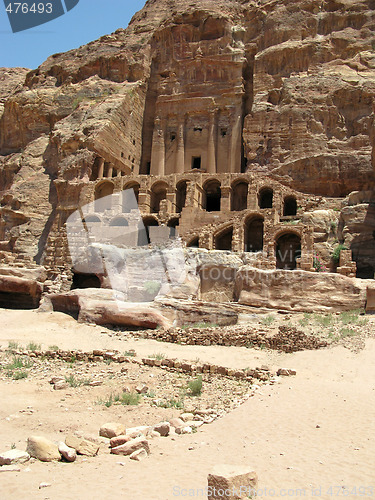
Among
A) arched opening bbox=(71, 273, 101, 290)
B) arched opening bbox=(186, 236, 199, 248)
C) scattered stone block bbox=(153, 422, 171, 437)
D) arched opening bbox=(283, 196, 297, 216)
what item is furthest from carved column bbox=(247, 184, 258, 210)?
scattered stone block bbox=(153, 422, 171, 437)

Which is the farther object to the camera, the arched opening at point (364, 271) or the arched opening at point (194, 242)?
the arched opening at point (194, 242)

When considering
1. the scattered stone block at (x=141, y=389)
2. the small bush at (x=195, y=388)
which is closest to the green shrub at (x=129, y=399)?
the scattered stone block at (x=141, y=389)

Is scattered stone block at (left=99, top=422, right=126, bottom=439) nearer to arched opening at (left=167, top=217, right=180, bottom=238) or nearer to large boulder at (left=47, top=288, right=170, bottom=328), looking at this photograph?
large boulder at (left=47, top=288, right=170, bottom=328)

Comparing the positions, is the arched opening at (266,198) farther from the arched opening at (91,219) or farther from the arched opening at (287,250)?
the arched opening at (91,219)

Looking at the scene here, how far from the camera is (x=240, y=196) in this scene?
35.5 metres

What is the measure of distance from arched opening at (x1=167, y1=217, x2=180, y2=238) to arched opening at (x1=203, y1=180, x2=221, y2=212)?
11.0 feet

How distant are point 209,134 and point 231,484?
39.7 meters

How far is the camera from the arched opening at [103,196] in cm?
3484

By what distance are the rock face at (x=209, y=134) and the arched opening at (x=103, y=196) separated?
263 mm

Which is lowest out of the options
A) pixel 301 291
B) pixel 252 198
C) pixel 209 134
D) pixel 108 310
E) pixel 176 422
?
pixel 176 422

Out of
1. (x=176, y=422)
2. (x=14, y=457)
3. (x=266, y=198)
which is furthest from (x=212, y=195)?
(x=14, y=457)

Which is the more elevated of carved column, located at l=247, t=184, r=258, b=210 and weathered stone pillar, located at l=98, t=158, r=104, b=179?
weathered stone pillar, located at l=98, t=158, r=104, b=179

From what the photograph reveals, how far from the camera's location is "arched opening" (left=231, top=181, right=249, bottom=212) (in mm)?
35156

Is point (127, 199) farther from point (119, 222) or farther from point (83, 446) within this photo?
point (83, 446)
